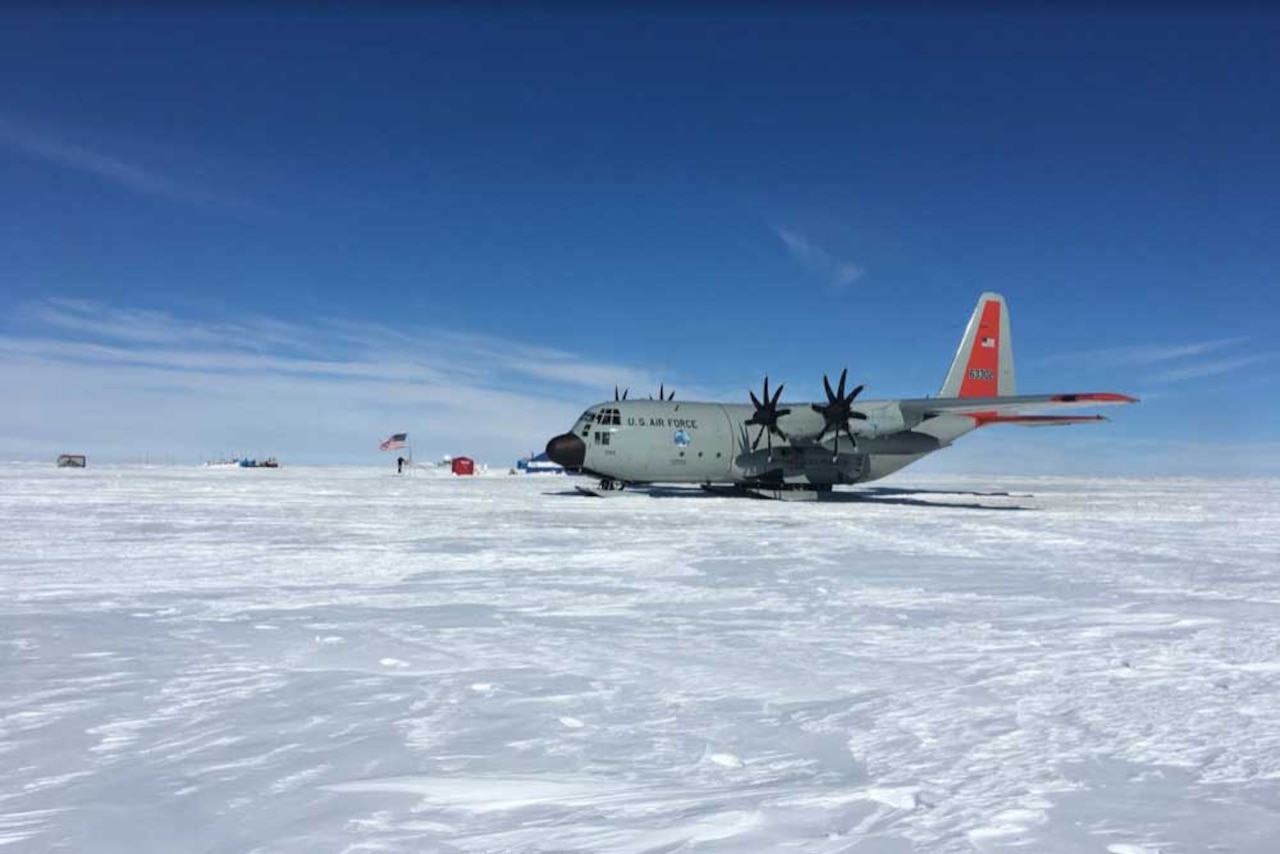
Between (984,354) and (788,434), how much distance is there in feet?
35.7

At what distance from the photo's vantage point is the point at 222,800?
157 inches

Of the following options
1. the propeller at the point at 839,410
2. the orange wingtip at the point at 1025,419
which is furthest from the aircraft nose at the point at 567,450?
the orange wingtip at the point at 1025,419

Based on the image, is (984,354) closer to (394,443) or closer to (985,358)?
(985,358)

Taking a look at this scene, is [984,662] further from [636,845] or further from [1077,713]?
[636,845]

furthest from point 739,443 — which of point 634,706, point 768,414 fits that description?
point 634,706

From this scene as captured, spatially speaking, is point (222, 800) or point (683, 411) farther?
point (683, 411)

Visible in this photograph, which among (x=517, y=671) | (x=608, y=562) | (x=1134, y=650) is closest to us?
(x=517, y=671)

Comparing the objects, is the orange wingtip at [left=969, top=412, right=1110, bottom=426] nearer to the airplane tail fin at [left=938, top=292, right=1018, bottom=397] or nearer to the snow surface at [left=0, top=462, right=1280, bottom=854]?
the airplane tail fin at [left=938, top=292, right=1018, bottom=397]

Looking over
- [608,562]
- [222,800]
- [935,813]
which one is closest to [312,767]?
[222,800]

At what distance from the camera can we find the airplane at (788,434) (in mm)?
32438

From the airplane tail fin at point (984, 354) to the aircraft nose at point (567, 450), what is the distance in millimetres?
17677

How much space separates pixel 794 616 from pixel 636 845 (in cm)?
551

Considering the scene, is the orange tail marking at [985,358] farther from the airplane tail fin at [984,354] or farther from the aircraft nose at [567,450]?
the aircraft nose at [567,450]

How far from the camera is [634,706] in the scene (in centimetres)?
557
